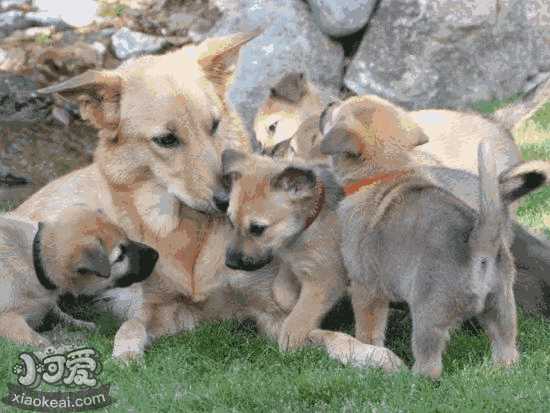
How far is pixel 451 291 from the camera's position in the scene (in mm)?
4992

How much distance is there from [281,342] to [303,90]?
3480 millimetres

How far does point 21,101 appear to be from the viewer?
12211 millimetres

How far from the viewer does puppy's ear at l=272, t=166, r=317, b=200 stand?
5.89m

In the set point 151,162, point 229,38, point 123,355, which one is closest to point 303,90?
point 229,38

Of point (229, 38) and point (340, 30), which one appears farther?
point (340, 30)

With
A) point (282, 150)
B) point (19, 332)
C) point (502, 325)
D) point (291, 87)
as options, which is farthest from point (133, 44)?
point (502, 325)

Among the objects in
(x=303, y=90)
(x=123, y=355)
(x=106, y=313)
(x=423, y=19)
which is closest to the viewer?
(x=123, y=355)

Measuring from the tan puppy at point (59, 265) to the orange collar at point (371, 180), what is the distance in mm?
1274

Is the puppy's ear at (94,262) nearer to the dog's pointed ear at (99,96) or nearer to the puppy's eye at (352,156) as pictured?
the dog's pointed ear at (99,96)

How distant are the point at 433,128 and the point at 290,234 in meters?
2.44

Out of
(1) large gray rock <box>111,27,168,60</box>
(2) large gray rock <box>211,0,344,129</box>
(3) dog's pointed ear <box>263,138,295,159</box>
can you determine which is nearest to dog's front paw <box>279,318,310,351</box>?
(3) dog's pointed ear <box>263,138,295,159</box>

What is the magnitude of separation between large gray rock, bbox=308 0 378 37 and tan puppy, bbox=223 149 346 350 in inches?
257

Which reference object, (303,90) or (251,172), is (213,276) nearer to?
(251,172)

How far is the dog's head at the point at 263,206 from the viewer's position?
5.86 m
